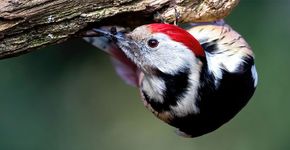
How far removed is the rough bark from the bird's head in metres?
0.12

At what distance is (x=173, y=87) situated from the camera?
2.56m

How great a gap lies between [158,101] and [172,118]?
0.34 feet

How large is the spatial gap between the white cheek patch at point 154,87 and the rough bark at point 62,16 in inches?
10.2

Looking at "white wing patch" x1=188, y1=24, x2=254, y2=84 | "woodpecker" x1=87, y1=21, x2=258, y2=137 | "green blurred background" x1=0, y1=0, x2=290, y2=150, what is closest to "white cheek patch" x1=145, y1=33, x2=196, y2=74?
"woodpecker" x1=87, y1=21, x2=258, y2=137

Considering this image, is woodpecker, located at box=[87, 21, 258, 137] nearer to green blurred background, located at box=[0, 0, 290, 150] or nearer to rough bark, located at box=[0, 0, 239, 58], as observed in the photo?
rough bark, located at box=[0, 0, 239, 58]

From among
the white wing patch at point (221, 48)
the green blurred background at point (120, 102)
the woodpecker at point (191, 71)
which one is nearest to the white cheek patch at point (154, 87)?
the woodpecker at point (191, 71)

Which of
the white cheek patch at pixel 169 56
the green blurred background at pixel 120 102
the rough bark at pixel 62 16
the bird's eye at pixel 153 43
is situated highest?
the rough bark at pixel 62 16

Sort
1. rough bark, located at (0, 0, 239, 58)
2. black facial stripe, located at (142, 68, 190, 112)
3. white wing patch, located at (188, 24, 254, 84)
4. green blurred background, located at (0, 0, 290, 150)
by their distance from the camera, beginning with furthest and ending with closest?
green blurred background, located at (0, 0, 290, 150), white wing patch, located at (188, 24, 254, 84), black facial stripe, located at (142, 68, 190, 112), rough bark, located at (0, 0, 239, 58)

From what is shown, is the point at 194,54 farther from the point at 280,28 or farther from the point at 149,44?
the point at 280,28

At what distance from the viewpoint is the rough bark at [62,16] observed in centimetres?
242

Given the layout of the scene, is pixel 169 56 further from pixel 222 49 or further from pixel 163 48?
pixel 222 49

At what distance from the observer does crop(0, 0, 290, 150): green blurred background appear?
4555 millimetres

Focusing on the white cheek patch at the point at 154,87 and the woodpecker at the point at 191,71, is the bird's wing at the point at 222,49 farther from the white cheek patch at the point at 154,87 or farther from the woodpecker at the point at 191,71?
the white cheek patch at the point at 154,87

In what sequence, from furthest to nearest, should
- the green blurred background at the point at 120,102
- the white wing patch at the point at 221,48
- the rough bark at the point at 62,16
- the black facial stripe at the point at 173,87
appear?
the green blurred background at the point at 120,102 < the white wing patch at the point at 221,48 < the black facial stripe at the point at 173,87 < the rough bark at the point at 62,16
